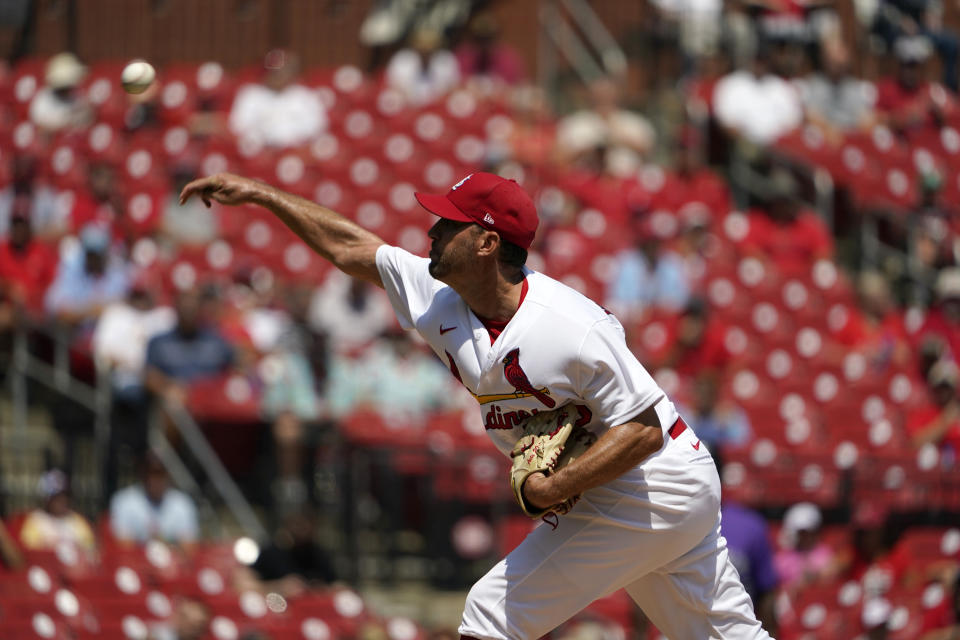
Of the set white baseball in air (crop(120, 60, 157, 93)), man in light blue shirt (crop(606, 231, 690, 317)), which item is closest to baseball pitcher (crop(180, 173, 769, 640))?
white baseball in air (crop(120, 60, 157, 93))

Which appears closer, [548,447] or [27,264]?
[548,447]

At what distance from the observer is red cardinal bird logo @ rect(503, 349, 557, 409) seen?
4129 mm

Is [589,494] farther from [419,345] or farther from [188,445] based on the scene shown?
[419,345]

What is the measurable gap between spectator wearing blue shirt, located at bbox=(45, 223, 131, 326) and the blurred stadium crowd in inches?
1.0

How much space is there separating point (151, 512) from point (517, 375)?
4762mm

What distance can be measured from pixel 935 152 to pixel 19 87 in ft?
30.4

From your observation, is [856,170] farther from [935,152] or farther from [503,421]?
[503,421]

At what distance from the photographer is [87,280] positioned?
10.3 m

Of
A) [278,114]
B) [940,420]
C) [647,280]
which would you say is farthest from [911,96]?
[278,114]

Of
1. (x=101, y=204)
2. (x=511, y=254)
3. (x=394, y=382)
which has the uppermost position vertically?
(x=511, y=254)

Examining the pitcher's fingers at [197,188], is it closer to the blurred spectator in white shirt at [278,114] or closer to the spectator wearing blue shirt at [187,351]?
the spectator wearing blue shirt at [187,351]

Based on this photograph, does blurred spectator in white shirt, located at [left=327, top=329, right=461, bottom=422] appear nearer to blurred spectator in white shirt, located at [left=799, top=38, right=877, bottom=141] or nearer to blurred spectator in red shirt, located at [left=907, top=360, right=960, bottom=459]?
blurred spectator in red shirt, located at [left=907, top=360, right=960, bottom=459]

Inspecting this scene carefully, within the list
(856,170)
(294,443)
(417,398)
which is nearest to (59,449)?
(294,443)

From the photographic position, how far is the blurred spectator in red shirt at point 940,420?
9.75m
